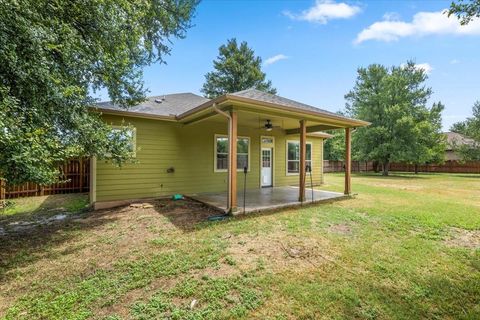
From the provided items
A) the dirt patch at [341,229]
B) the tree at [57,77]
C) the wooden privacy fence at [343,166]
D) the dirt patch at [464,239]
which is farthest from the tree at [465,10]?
the wooden privacy fence at [343,166]

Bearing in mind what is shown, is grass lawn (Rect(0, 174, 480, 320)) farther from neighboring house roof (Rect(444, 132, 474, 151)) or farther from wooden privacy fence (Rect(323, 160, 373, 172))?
neighboring house roof (Rect(444, 132, 474, 151))

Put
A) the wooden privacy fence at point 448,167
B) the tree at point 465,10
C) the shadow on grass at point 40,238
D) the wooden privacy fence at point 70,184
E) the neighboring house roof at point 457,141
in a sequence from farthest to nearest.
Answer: the neighboring house roof at point 457,141 → the wooden privacy fence at point 448,167 → the wooden privacy fence at point 70,184 → the tree at point 465,10 → the shadow on grass at point 40,238

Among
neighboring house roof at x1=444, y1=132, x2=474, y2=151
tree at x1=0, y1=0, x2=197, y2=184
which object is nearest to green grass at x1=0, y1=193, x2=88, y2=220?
tree at x1=0, y1=0, x2=197, y2=184

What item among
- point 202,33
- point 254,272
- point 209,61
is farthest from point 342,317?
point 209,61

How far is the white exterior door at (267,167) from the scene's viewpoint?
34.4ft

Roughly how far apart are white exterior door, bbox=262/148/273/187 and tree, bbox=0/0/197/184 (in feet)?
19.2

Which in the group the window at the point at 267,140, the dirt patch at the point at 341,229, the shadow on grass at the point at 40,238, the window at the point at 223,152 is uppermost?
the window at the point at 267,140

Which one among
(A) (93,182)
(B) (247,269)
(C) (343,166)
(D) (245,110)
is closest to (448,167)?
(C) (343,166)

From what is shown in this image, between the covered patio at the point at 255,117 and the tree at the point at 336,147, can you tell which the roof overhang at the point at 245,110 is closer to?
the covered patio at the point at 255,117

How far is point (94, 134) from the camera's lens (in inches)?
199

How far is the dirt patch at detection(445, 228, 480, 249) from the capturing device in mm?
4160

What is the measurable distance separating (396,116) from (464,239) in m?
17.2

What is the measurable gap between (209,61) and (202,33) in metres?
15.0

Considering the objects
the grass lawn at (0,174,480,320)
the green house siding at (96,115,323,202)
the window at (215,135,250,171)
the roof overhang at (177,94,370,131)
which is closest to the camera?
the grass lawn at (0,174,480,320)
